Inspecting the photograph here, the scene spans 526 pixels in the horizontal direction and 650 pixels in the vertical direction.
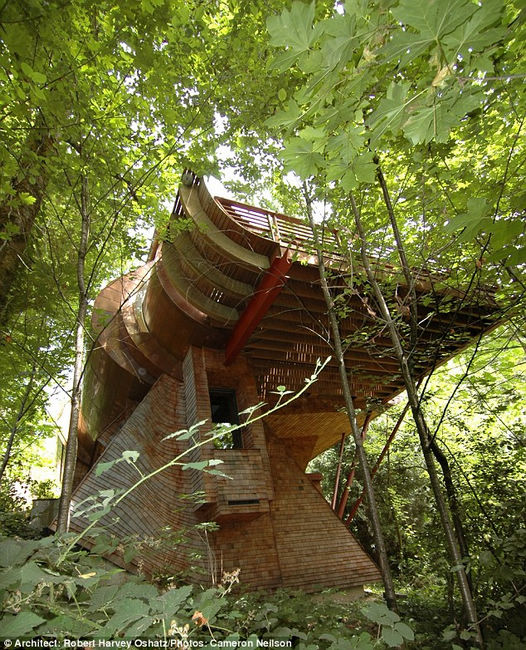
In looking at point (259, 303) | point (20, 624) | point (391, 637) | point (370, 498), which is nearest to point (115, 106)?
point (259, 303)

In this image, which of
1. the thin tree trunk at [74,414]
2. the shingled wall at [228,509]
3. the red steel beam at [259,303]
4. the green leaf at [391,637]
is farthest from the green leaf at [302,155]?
the shingled wall at [228,509]

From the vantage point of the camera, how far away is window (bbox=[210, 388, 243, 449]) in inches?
280

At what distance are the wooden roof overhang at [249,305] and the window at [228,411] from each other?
0.83 metres

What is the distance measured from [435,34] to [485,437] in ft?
19.7

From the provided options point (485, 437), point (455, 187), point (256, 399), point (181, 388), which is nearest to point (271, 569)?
point (256, 399)

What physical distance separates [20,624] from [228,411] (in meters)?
6.92

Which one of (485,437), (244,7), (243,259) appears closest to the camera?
(244,7)

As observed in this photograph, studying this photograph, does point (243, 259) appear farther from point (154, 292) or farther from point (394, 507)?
point (394, 507)

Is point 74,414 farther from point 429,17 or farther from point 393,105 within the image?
point 429,17

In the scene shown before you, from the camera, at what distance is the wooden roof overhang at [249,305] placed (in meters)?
5.66

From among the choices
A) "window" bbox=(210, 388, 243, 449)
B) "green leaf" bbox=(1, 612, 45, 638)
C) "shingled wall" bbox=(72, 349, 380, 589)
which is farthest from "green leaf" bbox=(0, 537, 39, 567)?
"window" bbox=(210, 388, 243, 449)

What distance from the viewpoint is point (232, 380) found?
719 centimetres

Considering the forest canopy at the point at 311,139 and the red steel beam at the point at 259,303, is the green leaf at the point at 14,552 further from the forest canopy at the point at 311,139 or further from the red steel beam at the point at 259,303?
the red steel beam at the point at 259,303

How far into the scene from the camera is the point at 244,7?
10.9 feet
